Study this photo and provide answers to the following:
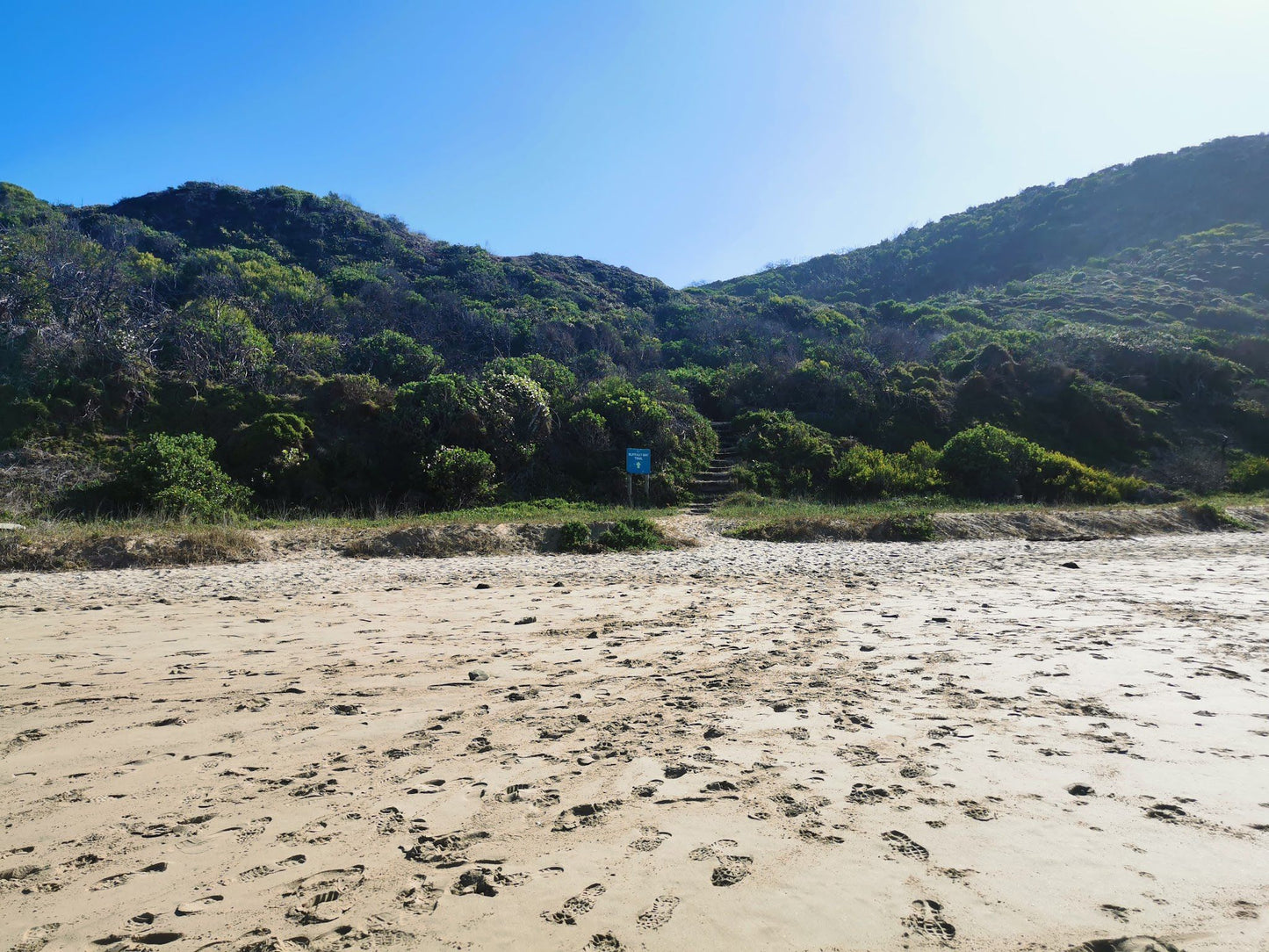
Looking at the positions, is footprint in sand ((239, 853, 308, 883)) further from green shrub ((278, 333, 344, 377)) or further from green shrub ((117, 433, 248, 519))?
green shrub ((278, 333, 344, 377))

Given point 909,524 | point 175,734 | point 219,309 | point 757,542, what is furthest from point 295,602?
point 219,309

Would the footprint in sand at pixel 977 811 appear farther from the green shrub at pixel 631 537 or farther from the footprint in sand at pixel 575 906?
the green shrub at pixel 631 537

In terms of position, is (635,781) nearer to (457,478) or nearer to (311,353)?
(457,478)

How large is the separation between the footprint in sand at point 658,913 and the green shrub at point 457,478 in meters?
14.1

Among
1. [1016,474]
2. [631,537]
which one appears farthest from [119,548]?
[1016,474]

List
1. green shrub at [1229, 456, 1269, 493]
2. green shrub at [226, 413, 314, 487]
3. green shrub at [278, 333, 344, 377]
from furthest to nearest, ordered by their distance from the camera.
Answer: green shrub at [278, 333, 344, 377] → green shrub at [1229, 456, 1269, 493] → green shrub at [226, 413, 314, 487]

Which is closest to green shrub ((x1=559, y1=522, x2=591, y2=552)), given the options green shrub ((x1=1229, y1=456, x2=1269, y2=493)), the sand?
the sand

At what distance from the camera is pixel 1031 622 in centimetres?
629

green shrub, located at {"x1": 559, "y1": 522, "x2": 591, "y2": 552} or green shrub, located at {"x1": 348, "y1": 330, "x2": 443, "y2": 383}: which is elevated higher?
green shrub, located at {"x1": 348, "y1": 330, "x2": 443, "y2": 383}

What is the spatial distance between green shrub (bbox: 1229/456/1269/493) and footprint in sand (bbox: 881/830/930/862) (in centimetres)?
2469

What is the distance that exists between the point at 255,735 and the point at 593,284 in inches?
1788

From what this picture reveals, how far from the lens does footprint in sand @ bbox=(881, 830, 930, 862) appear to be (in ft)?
8.21

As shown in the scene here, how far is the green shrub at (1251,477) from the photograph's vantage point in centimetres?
2006

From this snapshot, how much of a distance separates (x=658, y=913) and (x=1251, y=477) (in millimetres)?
26498
